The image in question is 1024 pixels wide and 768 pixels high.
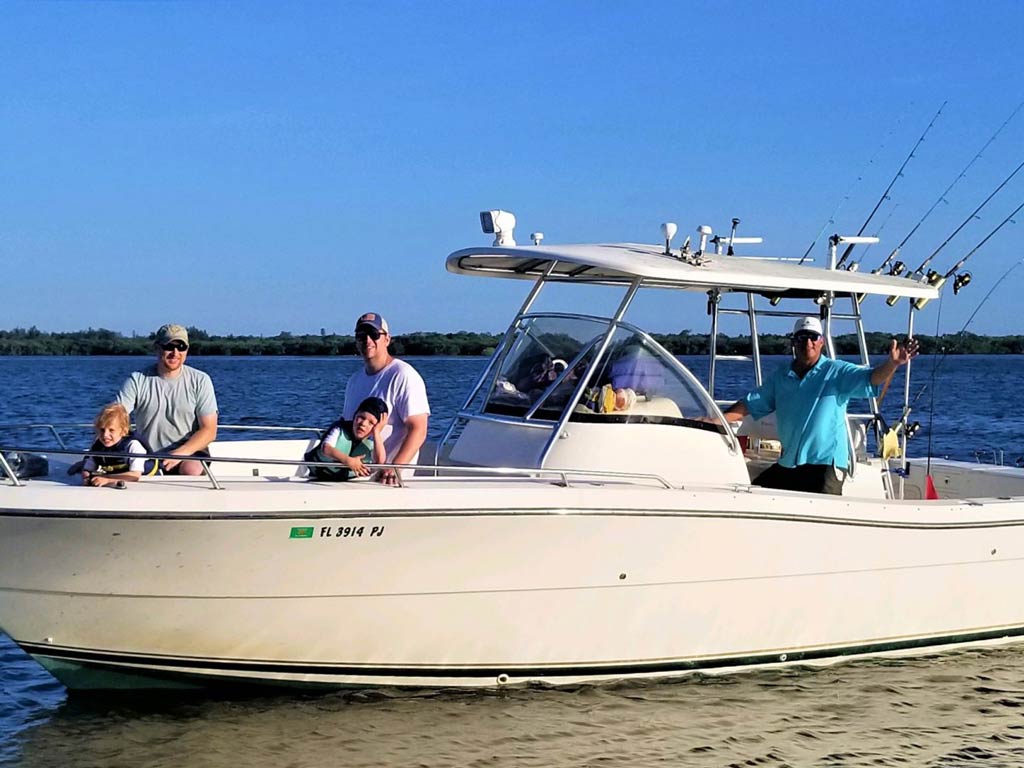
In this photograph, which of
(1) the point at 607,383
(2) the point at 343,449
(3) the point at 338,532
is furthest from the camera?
(1) the point at 607,383

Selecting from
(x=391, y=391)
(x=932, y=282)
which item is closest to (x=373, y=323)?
(x=391, y=391)

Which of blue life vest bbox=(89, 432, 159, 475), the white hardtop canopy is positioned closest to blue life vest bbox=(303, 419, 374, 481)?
blue life vest bbox=(89, 432, 159, 475)

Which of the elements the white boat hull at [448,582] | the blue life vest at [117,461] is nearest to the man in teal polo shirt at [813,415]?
the white boat hull at [448,582]

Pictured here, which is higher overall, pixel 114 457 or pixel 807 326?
pixel 807 326

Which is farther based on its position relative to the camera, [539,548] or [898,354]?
[898,354]

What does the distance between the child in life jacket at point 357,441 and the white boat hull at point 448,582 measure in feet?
1.69

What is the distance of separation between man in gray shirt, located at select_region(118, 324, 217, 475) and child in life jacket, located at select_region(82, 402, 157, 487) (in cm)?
31

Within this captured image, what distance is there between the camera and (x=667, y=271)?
761 cm

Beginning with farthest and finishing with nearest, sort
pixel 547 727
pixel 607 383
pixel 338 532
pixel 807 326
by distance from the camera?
pixel 807 326 → pixel 607 383 → pixel 547 727 → pixel 338 532

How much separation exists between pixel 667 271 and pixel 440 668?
2.74 meters

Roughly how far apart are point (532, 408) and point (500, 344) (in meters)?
0.78

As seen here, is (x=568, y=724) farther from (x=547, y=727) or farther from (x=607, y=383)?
(x=607, y=383)

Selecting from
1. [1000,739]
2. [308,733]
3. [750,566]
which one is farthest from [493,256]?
[1000,739]

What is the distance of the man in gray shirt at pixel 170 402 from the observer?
7.39 m
